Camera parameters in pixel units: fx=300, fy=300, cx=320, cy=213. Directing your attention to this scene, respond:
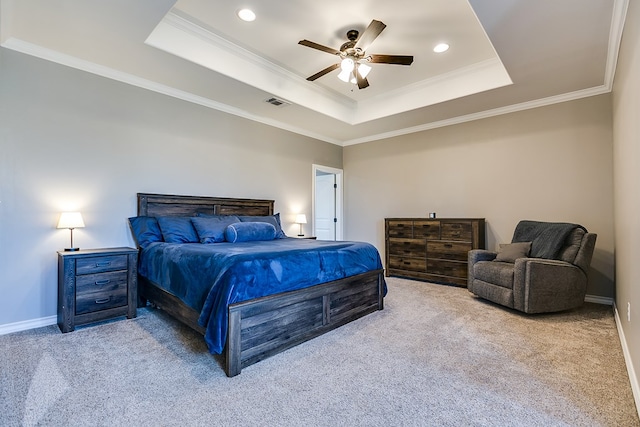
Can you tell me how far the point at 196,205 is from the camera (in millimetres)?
4148

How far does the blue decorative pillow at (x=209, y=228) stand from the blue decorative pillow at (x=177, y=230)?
0.07 metres

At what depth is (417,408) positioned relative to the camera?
170 centimetres

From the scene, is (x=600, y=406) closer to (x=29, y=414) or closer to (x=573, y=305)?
(x=573, y=305)

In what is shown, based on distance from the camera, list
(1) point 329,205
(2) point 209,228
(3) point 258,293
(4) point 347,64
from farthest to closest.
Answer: (1) point 329,205, (2) point 209,228, (4) point 347,64, (3) point 258,293

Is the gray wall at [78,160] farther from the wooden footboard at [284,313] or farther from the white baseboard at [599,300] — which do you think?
the white baseboard at [599,300]

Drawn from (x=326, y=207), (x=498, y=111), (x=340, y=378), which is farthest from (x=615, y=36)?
(x=326, y=207)

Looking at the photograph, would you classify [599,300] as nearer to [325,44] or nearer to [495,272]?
[495,272]

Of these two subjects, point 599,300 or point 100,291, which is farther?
point 599,300

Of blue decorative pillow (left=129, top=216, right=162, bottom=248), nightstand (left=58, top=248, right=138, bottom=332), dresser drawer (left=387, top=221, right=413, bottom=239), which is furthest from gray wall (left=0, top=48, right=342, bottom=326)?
dresser drawer (left=387, top=221, right=413, bottom=239)

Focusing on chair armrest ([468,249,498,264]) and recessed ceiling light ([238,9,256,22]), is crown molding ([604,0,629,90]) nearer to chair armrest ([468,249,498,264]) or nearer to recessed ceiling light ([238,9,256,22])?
chair armrest ([468,249,498,264])

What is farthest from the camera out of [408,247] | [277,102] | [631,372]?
[408,247]

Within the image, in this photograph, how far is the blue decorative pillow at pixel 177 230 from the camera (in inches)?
137

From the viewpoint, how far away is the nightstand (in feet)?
9.20

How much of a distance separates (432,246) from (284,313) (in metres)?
3.21
